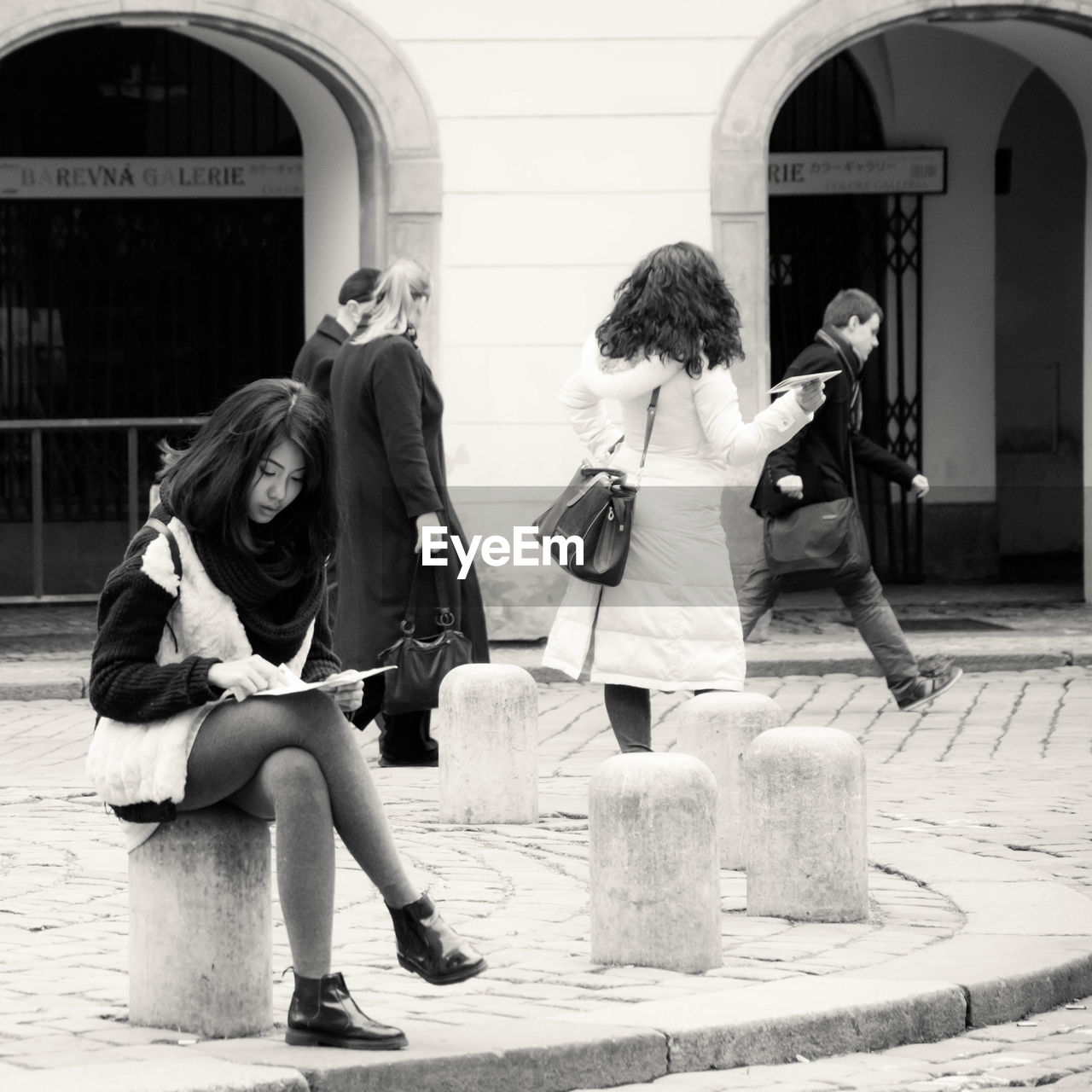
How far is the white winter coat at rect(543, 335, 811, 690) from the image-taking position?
284 inches

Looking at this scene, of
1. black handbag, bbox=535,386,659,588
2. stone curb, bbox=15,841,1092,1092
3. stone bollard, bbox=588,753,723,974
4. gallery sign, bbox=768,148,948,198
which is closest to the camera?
stone curb, bbox=15,841,1092,1092

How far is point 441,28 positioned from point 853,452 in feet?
12.3

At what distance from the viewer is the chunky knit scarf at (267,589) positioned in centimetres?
455

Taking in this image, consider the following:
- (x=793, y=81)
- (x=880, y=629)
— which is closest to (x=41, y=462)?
(x=793, y=81)

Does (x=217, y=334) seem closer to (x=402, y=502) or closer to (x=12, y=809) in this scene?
(x=402, y=502)

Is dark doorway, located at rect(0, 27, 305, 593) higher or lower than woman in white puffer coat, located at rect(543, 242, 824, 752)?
higher

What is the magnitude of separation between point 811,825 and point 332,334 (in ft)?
13.9

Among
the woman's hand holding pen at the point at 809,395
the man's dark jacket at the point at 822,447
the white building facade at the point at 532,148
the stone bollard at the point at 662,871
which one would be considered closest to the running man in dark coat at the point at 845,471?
the man's dark jacket at the point at 822,447

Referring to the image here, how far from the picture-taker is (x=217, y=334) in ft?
55.0

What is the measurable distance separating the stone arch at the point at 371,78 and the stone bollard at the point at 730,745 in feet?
21.8

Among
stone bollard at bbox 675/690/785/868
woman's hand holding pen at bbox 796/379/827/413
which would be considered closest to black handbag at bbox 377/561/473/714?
stone bollard at bbox 675/690/785/868

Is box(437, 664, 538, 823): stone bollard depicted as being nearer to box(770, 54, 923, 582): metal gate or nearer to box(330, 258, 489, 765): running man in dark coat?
box(330, 258, 489, 765): running man in dark coat

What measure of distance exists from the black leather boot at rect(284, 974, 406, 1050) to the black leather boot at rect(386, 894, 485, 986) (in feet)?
0.54

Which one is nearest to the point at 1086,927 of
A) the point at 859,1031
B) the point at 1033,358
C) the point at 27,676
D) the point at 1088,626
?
the point at 859,1031
